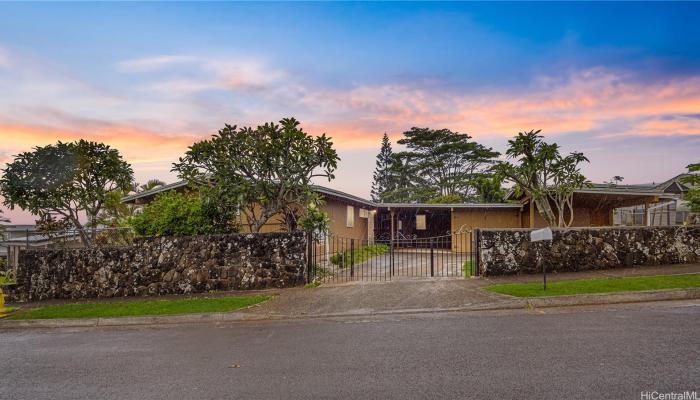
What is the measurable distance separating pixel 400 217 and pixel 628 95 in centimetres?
1783

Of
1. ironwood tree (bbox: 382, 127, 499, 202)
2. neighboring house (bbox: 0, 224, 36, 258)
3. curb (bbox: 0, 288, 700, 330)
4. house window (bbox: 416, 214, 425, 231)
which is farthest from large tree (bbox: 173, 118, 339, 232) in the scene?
ironwood tree (bbox: 382, 127, 499, 202)

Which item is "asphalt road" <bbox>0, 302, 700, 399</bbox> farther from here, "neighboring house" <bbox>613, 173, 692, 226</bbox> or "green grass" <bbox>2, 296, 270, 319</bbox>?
"neighboring house" <bbox>613, 173, 692, 226</bbox>

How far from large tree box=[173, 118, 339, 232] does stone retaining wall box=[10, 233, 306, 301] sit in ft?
4.21

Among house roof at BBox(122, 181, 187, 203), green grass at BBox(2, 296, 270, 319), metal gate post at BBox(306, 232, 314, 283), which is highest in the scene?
house roof at BBox(122, 181, 187, 203)

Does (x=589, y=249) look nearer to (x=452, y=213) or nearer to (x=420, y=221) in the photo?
(x=452, y=213)

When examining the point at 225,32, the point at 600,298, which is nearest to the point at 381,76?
the point at 225,32

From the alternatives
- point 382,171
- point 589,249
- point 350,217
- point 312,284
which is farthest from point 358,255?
point 382,171

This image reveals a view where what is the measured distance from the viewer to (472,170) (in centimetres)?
5038

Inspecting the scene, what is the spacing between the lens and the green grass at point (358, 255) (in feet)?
52.7

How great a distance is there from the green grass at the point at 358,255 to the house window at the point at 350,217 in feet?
5.08

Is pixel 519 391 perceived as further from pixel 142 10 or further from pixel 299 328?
pixel 142 10

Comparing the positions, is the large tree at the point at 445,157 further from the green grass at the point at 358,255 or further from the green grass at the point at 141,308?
the green grass at the point at 141,308

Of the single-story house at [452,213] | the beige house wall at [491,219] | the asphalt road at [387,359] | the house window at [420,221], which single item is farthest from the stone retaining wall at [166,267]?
the house window at [420,221]

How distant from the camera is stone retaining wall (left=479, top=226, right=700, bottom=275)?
1142 centimetres
